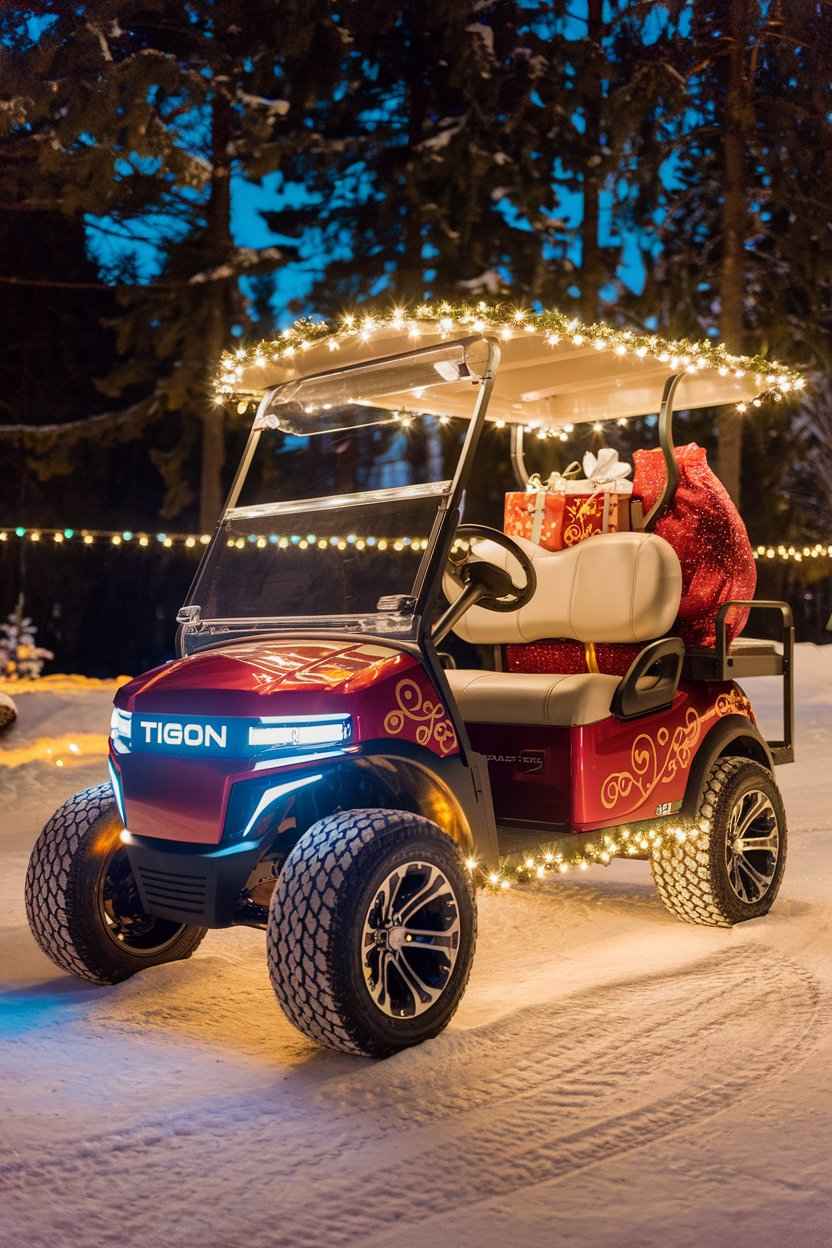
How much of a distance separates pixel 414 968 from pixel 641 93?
14410 millimetres

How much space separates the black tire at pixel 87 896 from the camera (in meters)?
4.66

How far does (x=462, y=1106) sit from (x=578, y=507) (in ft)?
10.0

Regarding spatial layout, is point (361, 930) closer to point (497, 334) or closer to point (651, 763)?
point (651, 763)

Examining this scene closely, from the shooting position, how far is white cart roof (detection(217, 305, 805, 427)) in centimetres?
484

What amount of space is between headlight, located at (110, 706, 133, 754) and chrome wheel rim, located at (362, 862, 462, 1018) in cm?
99

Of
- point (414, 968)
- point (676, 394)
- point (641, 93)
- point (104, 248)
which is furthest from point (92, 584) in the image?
point (414, 968)

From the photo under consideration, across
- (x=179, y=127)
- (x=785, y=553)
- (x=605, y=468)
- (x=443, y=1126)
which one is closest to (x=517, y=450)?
(x=605, y=468)

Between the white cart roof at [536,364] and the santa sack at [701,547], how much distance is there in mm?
382

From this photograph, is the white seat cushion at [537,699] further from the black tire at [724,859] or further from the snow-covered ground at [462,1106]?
the snow-covered ground at [462,1106]

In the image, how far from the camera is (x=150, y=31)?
17953 millimetres

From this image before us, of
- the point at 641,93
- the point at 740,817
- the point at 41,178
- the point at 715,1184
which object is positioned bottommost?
the point at 715,1184

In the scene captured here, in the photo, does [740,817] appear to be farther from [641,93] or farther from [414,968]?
[641,93]

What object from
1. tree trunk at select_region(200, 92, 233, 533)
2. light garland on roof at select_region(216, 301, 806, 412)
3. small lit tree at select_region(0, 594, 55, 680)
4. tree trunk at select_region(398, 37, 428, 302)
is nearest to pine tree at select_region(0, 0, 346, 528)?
tree trunk at select_region(200, 92, 233, 533)

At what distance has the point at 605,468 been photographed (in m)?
6.12
